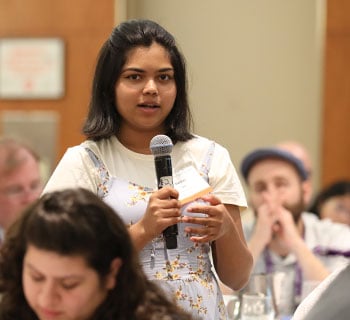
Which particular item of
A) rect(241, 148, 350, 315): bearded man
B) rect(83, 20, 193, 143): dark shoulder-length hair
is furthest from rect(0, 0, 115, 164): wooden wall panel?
rect(83, 20, 193, 143): dark shoulder-length hair

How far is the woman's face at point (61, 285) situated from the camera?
163 centimetres

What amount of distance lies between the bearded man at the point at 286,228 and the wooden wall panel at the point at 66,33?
2.33m

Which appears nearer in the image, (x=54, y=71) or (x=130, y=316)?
(x=130, y=316)

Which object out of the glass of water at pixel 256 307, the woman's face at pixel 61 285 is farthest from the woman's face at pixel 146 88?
the glass of water at pixel 256 307

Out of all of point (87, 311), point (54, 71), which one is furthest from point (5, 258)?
point (54, 71)

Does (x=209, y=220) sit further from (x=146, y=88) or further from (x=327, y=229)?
(x=327, y=229)

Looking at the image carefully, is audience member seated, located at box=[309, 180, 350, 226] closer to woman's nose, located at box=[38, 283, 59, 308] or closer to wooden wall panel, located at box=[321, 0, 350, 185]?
wooden wall panel, located at box=[321, 0, 350, 185]

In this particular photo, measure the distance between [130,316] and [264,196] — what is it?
93.8 inches

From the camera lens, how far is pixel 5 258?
1787 mm

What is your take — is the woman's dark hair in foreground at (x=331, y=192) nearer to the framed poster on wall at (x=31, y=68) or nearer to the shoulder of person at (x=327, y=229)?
the shoulder of person at (x=327, y=229)

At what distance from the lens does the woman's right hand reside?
6.51 ft

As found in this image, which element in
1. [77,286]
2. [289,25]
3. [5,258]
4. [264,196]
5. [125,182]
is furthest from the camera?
[289,25]

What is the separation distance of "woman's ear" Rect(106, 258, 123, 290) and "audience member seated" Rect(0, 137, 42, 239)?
198cm

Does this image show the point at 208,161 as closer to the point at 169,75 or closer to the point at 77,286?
the point at 169,75
